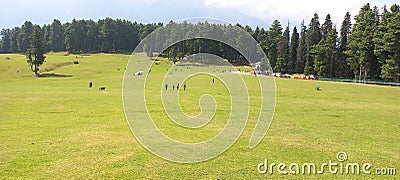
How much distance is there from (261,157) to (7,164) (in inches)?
366

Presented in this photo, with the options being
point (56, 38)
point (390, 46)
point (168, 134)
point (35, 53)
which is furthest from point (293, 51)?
point (56, 38)

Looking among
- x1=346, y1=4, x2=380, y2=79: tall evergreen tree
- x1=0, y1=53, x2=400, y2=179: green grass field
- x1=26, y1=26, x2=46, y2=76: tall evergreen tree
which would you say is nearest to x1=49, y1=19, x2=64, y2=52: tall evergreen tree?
x1=26, y1=26, x2=46, y2=76: tall evergreen tree

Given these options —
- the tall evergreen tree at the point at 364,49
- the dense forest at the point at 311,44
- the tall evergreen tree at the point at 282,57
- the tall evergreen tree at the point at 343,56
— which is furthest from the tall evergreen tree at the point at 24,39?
the tall evergreen tree at the point at 364,49

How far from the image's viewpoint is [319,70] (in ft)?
296

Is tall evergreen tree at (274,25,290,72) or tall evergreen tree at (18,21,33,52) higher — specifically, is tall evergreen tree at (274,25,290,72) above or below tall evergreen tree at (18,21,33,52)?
below

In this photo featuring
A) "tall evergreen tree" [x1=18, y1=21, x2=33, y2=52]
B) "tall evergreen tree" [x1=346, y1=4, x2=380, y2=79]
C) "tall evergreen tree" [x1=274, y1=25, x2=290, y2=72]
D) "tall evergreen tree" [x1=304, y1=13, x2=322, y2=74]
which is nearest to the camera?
"tall evergreen tree" [x1=346, y1=4, x2=380, y2=79]

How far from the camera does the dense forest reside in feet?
222

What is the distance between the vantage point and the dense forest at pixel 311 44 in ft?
222

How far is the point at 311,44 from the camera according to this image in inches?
3986

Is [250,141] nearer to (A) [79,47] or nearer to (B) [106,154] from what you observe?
(B) [106,154]

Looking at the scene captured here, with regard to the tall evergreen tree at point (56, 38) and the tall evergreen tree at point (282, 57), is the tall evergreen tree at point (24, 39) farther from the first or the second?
the tall evergreen tree at point (282, 57)

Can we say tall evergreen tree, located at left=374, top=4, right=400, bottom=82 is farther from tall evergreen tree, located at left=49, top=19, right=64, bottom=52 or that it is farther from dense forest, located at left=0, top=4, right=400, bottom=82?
tall evergreen tree, located at left=49, top=19, right=64, bottom=52

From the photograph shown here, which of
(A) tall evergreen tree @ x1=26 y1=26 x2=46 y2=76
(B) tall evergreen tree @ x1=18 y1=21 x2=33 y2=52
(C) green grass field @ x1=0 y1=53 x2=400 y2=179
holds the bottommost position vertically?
(C) green grass field @ x1=0 y1=53 x2=400 y2=179

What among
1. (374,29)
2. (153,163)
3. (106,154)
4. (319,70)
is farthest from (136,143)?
(319,70)
